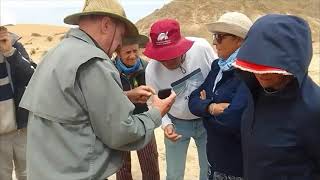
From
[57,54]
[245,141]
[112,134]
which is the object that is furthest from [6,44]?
[245,141]

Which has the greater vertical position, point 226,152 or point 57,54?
point 57,54

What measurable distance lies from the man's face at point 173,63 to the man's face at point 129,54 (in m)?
0.33

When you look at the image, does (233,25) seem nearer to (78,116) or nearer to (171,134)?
(171,134)

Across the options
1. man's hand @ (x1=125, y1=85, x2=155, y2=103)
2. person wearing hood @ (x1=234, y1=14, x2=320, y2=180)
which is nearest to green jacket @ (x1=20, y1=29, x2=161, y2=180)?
man's hand @ (x1=125, y1=85, x2=155, y2=103)

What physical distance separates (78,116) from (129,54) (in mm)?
1630

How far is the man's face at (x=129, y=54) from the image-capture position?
3.81 meters

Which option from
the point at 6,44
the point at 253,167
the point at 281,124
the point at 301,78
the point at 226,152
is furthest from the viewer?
the point at 6,44

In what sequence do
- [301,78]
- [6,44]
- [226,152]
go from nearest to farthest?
[301,78], [226,152], [6,44]

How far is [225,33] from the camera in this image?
9.62 feet

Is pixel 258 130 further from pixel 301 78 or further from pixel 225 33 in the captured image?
pixel 225 33

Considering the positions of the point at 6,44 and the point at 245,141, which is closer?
the point at 245,141

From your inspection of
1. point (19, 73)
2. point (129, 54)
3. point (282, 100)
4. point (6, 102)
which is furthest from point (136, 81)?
point (282, 100)

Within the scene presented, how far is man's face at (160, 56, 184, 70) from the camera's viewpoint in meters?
3.53

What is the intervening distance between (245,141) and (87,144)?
2.61 feet
